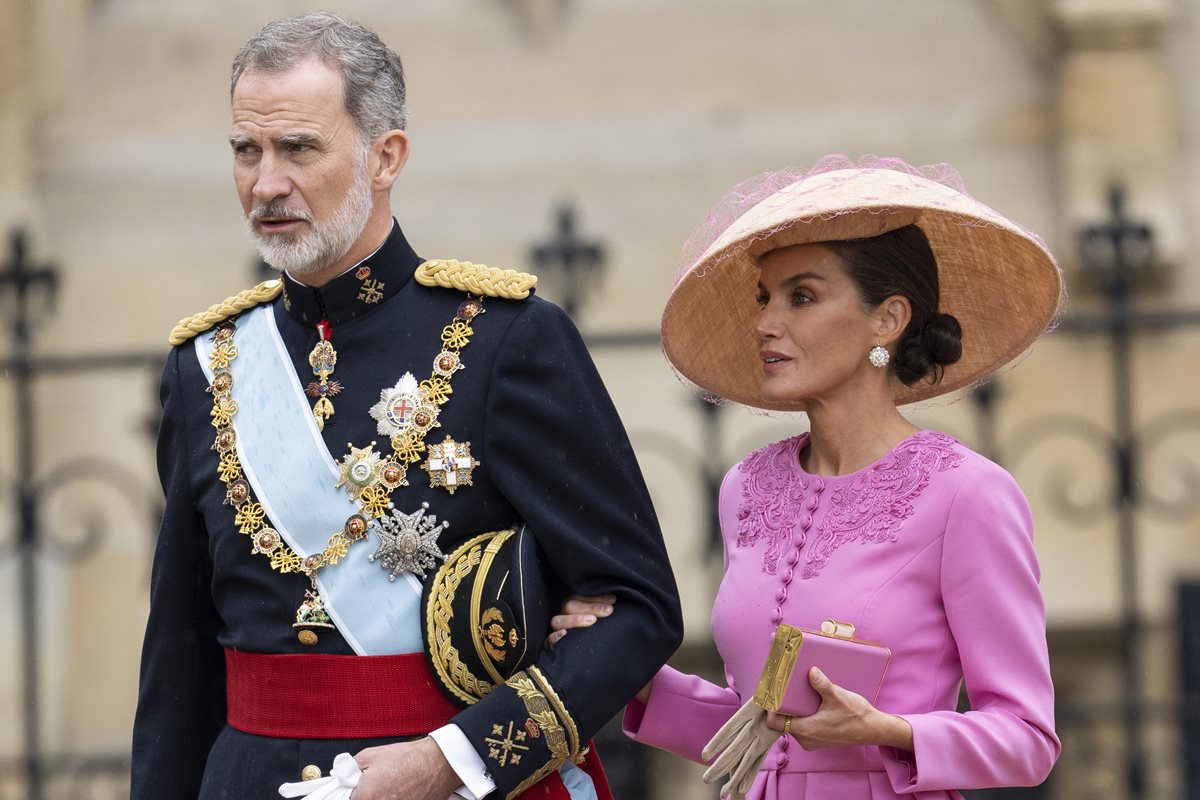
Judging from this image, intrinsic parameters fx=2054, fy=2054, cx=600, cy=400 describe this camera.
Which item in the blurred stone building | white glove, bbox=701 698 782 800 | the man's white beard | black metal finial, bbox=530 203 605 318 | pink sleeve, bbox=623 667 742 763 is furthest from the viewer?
the blurred stone building

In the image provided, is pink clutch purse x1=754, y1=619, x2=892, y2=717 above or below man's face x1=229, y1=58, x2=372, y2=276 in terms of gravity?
below

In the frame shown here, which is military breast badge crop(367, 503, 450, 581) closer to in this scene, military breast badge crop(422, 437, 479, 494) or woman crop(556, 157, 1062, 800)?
military breast badge crop(422, 437, 479, 494)

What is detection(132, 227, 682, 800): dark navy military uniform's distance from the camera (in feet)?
9.62

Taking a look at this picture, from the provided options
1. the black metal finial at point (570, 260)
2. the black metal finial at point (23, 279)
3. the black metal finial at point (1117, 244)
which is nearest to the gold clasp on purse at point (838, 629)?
the black metal finial at point (570, 260)

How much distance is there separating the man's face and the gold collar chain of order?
9.1 inches

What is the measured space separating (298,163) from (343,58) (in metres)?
0.18

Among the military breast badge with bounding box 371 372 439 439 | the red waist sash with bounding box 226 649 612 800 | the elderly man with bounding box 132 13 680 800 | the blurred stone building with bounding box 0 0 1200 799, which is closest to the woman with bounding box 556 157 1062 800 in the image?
the elderly man with bounding box 132 13 680 800

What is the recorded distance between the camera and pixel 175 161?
7.13 meters

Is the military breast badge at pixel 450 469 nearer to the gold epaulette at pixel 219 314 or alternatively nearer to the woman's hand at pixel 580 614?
the woman's hand at pixel 580 614

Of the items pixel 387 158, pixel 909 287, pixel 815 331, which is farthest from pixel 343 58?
pixel 909 287

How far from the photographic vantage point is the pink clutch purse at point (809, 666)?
2779 millimetres

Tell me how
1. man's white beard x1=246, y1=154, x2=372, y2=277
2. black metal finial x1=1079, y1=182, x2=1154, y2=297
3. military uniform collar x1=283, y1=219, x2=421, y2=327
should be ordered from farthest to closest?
black metal finial x1=1079, y1=182, x2=1154, y2=297
military uniform collar x1=283, y1=219, x2=421, y2=327
man's white beard x1=246, y1=154, x2=372, y2=277

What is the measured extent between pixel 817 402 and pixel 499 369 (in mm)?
487

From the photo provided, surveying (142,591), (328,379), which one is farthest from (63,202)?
(328,379)
